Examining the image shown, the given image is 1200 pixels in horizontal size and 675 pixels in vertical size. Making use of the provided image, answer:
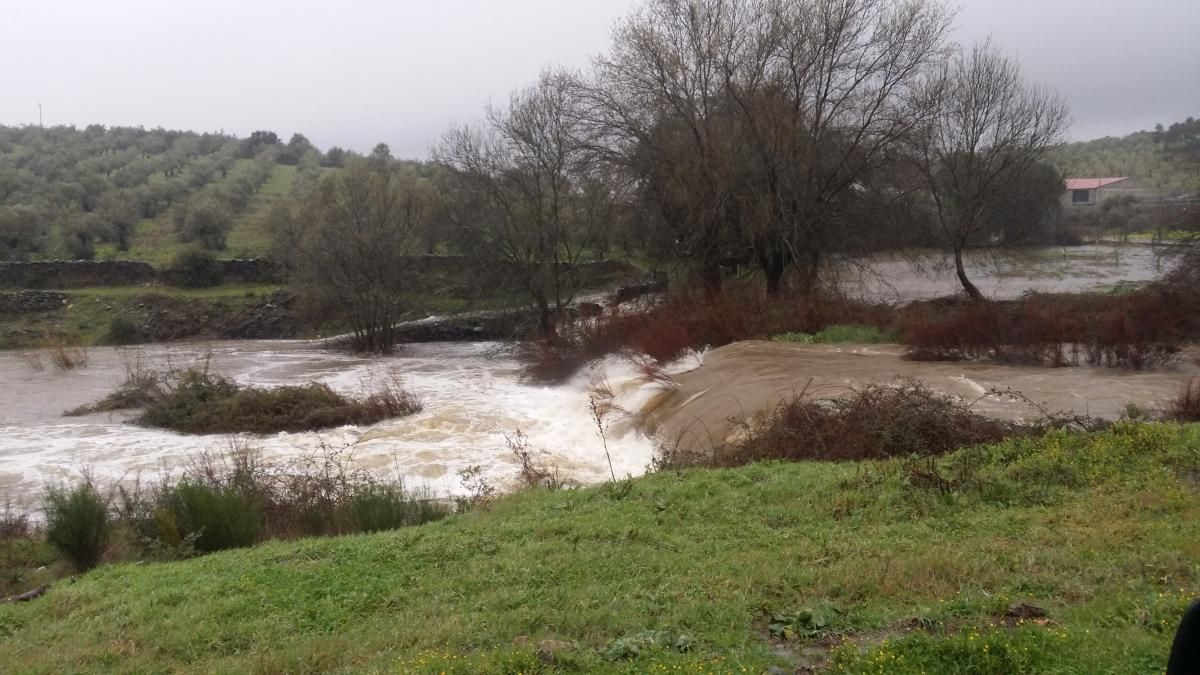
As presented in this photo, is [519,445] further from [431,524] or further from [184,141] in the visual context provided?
[184,141]

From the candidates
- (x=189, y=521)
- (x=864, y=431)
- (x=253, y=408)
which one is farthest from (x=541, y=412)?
(x=189, y=521)

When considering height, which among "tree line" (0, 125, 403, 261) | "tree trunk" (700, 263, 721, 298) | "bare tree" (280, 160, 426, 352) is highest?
"tree line" (0, 125, 403, 261)

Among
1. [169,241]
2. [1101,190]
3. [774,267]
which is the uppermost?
[169,241]

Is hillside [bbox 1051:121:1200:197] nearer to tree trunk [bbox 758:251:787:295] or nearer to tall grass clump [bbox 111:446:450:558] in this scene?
tree trunk [bbox 758:251:787:295]

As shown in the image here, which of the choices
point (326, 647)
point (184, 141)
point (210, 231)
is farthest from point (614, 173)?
point (184, 141)

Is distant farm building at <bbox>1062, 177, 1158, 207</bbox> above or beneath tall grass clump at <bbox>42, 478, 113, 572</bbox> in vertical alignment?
above

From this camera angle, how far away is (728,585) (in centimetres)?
605

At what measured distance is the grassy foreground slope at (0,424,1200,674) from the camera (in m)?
4.83

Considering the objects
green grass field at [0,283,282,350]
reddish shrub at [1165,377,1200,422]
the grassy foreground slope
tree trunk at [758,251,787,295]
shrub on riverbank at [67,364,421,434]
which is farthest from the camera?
green grass field at [0,283,282,350]

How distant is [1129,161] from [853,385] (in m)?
69.3

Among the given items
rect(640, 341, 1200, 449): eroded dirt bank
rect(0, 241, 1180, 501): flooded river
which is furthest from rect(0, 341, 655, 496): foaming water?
rect(640, 341, 1200, 449): eroded dirt bank

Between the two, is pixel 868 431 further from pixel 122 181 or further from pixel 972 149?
pixel 122 181

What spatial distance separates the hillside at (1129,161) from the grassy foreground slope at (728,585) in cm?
2419

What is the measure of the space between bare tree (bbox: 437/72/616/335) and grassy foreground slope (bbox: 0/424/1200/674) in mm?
26627
